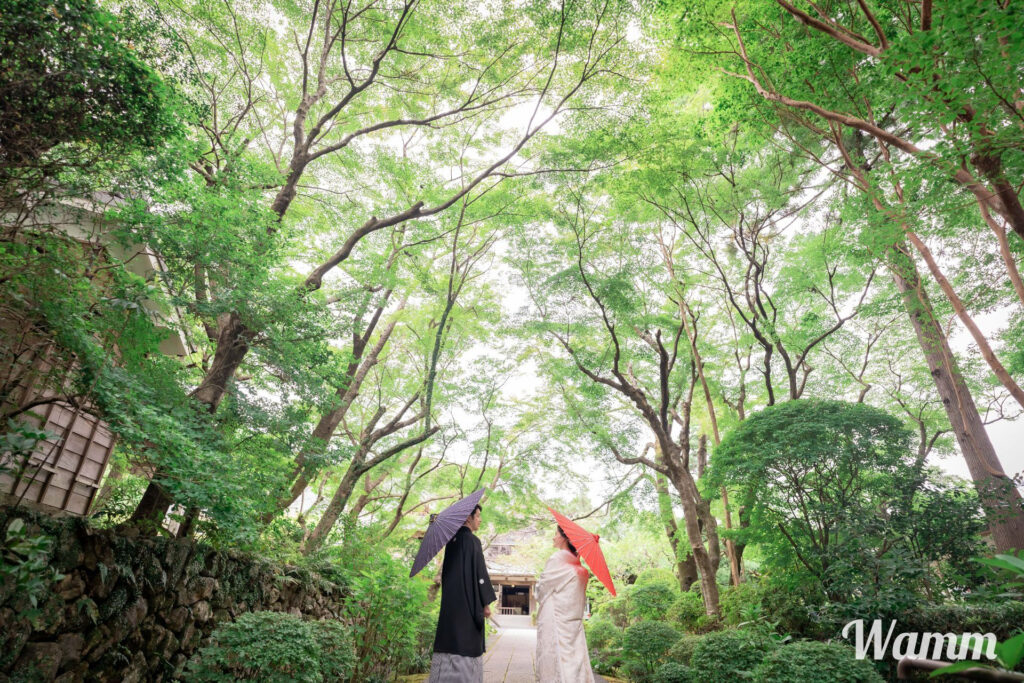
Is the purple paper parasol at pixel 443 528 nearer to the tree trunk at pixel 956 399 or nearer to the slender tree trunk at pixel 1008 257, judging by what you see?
the slender tree trunk at pixel 1008 257

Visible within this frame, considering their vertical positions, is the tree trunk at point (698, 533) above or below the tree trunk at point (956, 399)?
below

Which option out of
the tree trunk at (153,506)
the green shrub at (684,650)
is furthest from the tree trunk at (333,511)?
the green shrub at (684,650)

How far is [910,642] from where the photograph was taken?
20.0 ft

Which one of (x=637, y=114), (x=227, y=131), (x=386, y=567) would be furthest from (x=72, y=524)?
(x=637, y=114)

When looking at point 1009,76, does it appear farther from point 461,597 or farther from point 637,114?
point 461,597

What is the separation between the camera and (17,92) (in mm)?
3496

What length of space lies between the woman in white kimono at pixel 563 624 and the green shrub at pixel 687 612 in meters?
6.24

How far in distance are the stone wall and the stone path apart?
136 inches

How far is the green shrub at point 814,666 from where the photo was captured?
4.77 metres

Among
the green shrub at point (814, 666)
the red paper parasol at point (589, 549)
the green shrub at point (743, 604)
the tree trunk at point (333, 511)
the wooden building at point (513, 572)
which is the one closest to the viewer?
the green shrub at point (814, 666)

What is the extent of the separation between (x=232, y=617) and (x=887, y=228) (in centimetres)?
865

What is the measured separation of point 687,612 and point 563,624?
682 centimetres

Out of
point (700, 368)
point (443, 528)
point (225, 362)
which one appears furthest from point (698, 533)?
point (225, 362)

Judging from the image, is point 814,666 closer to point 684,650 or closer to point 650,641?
point 684,650
